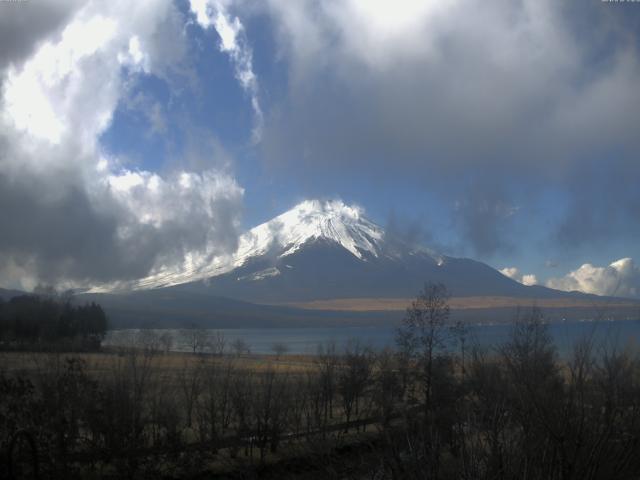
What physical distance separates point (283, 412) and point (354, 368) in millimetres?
10938

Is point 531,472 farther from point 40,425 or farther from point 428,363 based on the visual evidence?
point 428,363

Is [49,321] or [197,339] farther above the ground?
[49,321]

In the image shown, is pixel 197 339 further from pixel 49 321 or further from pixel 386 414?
pixel 386 414

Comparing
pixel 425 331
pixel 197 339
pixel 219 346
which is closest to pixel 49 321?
pixel 219 346

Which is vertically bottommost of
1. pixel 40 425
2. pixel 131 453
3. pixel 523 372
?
pixel 131 453

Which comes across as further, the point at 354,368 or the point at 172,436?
the point at 354,368

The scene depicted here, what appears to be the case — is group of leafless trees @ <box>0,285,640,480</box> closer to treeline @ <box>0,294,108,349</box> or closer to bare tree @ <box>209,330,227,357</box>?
bare tree @ <box>209,330,227,357</box>

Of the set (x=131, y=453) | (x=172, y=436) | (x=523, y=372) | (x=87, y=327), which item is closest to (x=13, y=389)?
(x=131, y=453)

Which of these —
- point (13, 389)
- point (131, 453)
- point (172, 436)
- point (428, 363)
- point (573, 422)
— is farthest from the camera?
point (428, 363)

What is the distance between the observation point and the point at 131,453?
19.8 metres

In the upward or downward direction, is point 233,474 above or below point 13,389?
below

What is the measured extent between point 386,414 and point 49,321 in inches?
2072

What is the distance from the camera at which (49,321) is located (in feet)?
203

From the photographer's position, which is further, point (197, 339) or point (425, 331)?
point (197, 339)
